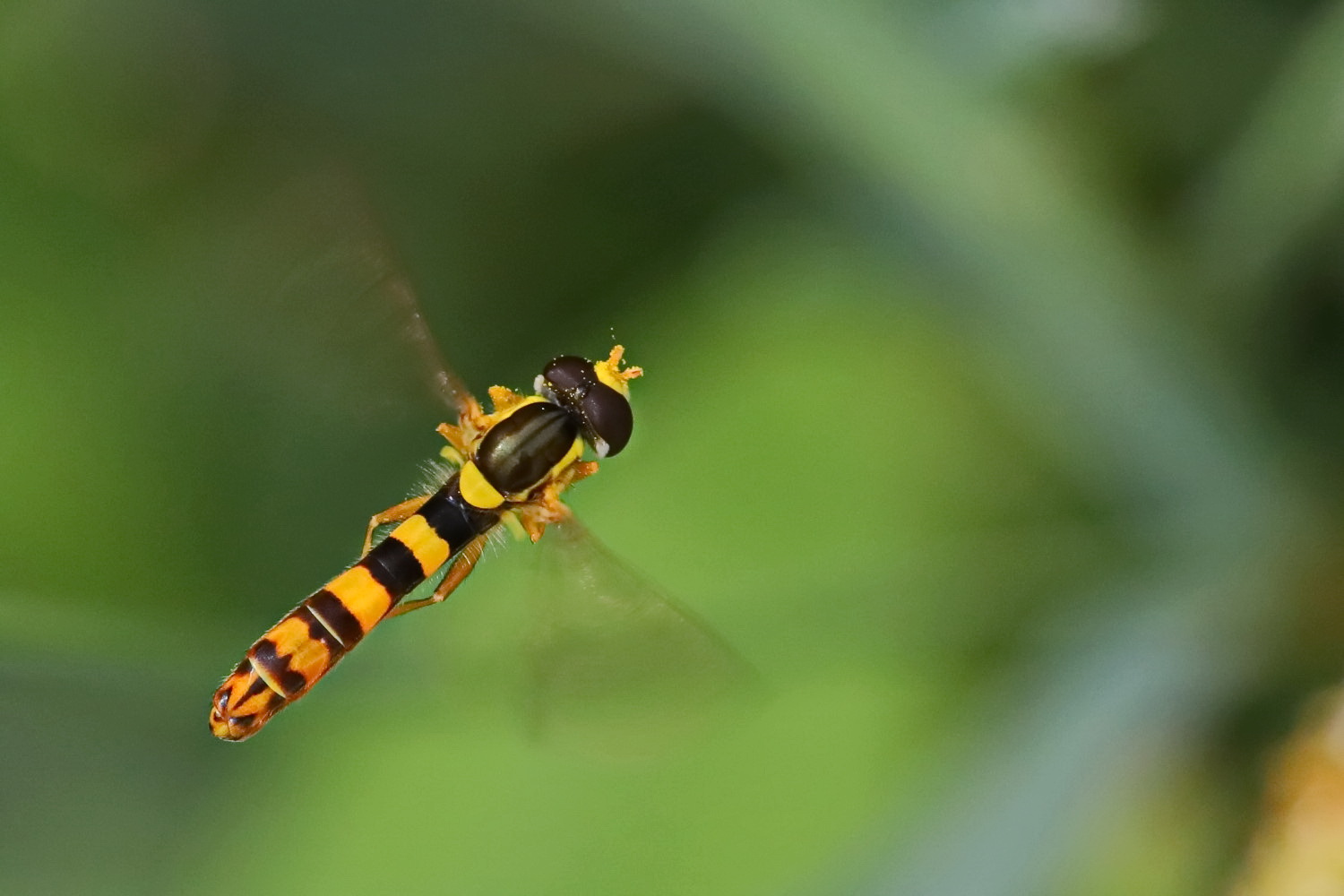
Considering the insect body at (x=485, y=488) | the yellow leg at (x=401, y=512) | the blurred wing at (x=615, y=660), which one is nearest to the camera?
the blurred wing at (x=615, y=660)

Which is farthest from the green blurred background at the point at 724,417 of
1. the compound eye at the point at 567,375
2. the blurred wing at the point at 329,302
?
the compound eye at the point at 567,375

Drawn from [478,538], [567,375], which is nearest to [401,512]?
[478,538]

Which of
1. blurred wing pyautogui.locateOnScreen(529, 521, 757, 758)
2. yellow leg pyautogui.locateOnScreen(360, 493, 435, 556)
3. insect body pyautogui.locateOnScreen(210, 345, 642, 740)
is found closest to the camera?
blurred wing pyautogui.locateOnScreen(529, 521, 757, 758)

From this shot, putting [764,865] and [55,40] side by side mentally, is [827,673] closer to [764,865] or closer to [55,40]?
[764,865]

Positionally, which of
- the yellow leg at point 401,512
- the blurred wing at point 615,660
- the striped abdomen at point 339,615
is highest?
the yellow leg at point 401,512

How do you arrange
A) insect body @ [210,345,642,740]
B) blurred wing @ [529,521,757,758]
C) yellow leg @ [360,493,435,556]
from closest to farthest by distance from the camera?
blurred wing @ [529,521,757,758]
insect body @ [210,345,642,740]
yellow leg @ [360,493,435,556]

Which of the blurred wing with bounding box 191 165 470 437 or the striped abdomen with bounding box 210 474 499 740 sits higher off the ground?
the blurred wing with bounding box 191 165 470 437

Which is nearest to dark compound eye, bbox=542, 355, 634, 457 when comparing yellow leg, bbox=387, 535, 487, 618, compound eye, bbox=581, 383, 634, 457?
compound eye, bbox=581, 383, 634, 457

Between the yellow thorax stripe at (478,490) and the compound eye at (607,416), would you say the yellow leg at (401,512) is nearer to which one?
the yellow thorax stripe at (478,490)

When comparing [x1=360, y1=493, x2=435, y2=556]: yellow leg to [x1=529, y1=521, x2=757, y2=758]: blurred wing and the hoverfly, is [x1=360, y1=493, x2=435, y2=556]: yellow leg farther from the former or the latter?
[x1=529, y1=521, x2=757, y2=758]: blurred wing
